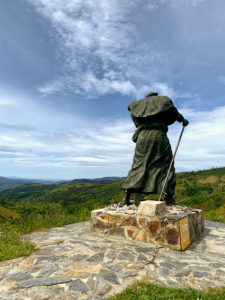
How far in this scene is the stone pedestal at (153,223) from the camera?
15.0 ft

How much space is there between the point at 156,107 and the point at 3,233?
518 centimetres

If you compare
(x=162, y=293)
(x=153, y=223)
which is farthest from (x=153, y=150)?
(x=162, y=293)

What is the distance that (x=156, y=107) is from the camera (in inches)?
235

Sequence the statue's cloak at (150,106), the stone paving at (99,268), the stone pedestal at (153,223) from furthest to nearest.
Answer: the statue's cloak at (150,106) → the stone pedestal at (153,223) → the stone paving at (99,268)

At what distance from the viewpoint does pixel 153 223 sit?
478 centimetres

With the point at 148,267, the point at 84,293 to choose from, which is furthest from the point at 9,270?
the point at 148,267

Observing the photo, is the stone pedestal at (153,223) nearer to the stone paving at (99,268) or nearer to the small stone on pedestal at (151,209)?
the small stone on pedestal at (151,209)

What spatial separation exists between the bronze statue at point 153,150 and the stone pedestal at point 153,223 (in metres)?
0.60

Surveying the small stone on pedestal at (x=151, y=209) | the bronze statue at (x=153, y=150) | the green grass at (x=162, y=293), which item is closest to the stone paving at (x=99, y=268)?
the green grass at (x=162, y=293)

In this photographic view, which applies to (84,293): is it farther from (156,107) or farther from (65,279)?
(156,107)

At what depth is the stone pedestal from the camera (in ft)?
15.0

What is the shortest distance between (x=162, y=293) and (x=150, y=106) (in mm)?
4572

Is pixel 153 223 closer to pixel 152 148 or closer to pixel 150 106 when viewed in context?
pixel 152 148

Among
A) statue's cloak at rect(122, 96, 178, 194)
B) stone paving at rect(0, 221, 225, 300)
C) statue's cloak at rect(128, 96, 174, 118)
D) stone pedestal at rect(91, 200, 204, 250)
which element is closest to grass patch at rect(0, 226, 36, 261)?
stone paving at rect(0, 221, 225, 300)
